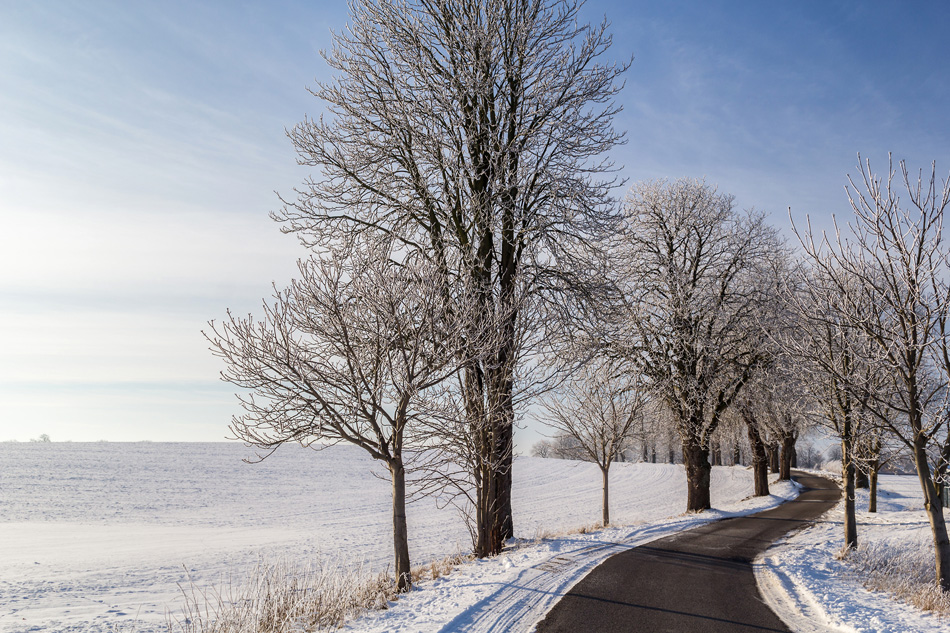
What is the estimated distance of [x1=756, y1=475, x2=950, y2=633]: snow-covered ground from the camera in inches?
274

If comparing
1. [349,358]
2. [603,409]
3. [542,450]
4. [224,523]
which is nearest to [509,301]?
[349,358]

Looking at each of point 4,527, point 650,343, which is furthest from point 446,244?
point 4,527

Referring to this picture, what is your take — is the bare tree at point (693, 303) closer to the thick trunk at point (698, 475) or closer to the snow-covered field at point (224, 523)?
the thick trunk at point (698, 475)

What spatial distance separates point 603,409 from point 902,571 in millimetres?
9168

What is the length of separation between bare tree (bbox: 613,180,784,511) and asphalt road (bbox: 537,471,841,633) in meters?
7.39

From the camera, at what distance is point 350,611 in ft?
22.1

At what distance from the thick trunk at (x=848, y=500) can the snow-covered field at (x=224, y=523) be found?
387 cm

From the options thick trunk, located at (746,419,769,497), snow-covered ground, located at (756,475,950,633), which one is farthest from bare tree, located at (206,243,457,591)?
thick trunk, located at (746,419,769,497)

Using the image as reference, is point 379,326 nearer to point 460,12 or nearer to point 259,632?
point 259,632

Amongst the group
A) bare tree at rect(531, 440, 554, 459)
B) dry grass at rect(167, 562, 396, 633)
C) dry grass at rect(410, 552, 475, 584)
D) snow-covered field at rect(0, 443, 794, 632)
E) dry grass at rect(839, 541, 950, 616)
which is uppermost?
dry grass at rect(167, 562, 396, 633)

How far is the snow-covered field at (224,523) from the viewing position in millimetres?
11000

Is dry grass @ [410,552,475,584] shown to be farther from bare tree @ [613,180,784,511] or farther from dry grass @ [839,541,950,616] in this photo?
bare tree @ [613,180,784,511]

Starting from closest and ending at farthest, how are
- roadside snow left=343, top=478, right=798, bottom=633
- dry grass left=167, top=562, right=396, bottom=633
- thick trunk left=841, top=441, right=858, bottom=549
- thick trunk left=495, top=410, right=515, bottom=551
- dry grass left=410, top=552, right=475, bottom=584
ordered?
dry grass left=167, top=562, right=396, bottom=633
roadside snow left=343, top=478, right=798, bottom=633
dry grass left=410, top=552, right=475, bottom=584
thick trunk left=495, top=410, right=515, bottom=551
thick trunk left=841, top=441, right=858, bottom=549

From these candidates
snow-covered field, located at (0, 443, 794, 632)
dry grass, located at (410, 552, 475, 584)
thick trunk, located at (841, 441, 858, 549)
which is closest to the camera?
dry grass, located at (410, 552, 475, 584)
